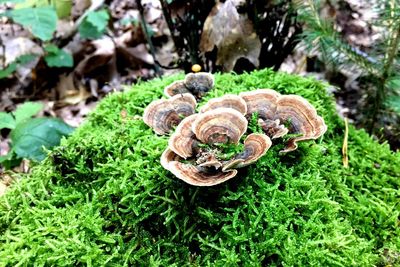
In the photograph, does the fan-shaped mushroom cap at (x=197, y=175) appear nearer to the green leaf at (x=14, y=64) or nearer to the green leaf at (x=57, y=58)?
the green leaf at (x=57, y=58)

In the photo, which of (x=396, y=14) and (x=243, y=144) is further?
(x=396, y=14)

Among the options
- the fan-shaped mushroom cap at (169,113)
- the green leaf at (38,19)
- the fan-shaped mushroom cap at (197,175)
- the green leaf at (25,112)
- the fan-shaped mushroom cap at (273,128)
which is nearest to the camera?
the fan-shaped mushroom cap at (197,175)

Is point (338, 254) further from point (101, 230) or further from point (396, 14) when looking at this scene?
point (396, 14)

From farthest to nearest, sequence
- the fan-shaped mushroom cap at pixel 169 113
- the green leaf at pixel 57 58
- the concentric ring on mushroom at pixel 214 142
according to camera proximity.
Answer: the green leaf at pixel 57 58 → the fan-shaped mushroom cap at pixel 169 113 → the concentric ring on mushroom at pixel 214 142

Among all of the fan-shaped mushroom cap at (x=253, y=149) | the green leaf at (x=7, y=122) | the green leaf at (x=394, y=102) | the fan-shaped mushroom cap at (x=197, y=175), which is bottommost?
the green leaf at (x=7, y=122)

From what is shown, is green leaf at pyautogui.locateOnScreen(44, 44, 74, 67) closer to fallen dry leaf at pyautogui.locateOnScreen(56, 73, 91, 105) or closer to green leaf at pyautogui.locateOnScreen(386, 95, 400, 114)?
fallen dry leaf at pyautogui.locateOnScreen(56, 73, 91, 105)

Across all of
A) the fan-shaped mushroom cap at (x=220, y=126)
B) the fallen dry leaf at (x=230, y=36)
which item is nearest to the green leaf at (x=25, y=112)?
the fallen dry leaf at (x=230, y=36)

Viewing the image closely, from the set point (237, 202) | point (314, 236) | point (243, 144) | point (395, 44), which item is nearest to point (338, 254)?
point (314, 236)
